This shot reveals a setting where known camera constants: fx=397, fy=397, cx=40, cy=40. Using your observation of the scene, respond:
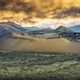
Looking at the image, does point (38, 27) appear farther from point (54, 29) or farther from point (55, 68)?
point (55, 68)

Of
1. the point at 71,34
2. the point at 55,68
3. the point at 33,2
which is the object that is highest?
the point at 33,2

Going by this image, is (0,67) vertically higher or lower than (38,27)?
lower

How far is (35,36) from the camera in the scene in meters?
3.31

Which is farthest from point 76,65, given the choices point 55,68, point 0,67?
point 0,67

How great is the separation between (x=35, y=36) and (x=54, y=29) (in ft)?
0.55

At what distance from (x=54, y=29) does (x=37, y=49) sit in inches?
8.6

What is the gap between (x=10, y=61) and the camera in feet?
10.8

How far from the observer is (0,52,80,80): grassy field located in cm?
321

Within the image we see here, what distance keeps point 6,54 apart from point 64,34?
Answer: 0.51m

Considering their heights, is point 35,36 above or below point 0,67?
above

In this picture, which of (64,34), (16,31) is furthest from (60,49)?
(16,31)

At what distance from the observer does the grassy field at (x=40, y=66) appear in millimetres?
3205

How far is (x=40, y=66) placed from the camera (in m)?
3.26

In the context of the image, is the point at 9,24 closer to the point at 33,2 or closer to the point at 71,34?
the point at 33,2
